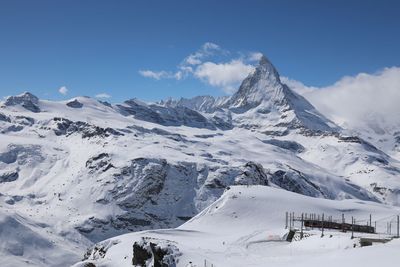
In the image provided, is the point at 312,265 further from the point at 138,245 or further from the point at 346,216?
the point at 346,216

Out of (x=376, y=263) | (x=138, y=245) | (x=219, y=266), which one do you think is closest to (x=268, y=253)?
(x=219, y=266)

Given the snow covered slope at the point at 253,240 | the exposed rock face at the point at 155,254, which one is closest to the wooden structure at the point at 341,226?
the snow covered slope at the point at 253,240

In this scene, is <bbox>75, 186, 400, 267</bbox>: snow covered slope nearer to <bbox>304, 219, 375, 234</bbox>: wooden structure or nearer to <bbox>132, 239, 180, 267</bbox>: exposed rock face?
<bbox>132, 239, 180, 267</bbox>: exposed rock face

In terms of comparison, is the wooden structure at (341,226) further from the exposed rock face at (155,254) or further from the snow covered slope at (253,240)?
the exposed rock face at (155,254)

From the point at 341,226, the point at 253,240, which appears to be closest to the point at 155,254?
the point at 253,240

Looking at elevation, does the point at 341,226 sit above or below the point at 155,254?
above

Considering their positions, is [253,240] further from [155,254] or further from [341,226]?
[155,254]

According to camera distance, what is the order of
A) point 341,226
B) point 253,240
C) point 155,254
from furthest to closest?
point 341,226 → point 253,240 → point 155,254

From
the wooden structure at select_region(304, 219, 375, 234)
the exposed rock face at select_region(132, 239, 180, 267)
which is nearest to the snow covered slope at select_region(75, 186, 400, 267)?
the exposed rock face at select_region(132, 239, 180, 267)

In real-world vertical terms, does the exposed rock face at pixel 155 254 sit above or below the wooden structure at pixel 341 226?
below
